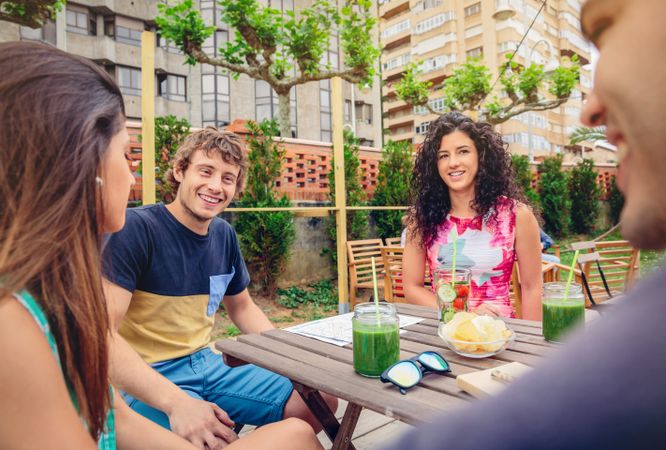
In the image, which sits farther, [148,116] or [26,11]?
[26,11]

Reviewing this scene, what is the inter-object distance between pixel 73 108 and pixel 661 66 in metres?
0.91

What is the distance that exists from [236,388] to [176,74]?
2290 cm

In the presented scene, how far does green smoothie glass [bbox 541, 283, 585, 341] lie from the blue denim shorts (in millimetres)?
1004

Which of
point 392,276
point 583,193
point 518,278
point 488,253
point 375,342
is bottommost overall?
point 392,276

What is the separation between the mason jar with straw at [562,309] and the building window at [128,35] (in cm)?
2275

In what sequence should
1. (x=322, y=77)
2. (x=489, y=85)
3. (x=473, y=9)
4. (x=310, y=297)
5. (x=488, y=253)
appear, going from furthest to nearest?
(x=473, y=9), (x=489, y=85), (x=322, y=77), (x=310, y=297), (x=488, y=253)

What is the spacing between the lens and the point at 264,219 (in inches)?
251

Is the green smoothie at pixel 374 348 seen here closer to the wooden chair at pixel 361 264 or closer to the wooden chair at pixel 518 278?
the wooden chair at pixel 518 278

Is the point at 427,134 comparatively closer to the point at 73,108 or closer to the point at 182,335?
the point at 182,335

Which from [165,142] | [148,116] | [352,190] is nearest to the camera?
[148,116]

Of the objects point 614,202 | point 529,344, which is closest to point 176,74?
point 614,202

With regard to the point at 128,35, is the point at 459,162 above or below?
below

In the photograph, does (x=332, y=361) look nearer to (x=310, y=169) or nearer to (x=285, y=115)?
(x=310, y=169)

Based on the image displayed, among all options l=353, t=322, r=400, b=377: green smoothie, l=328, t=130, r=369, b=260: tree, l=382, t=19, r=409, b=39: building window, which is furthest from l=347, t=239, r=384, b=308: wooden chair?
l=382, t=19, r=409, b=39: building window
